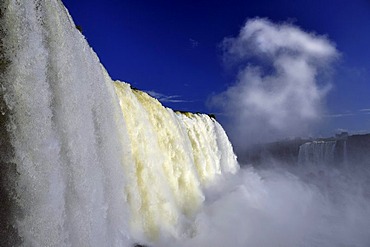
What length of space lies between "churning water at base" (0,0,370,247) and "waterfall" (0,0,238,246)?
0.04 ft

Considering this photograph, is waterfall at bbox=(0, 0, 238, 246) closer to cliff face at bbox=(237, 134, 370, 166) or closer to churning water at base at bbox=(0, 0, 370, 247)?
churning water at base at bbox=(0, 0, 370, 247)

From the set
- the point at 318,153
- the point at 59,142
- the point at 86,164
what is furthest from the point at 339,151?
the point at 59,142

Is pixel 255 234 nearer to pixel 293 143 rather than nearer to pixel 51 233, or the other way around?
pixel 51 233

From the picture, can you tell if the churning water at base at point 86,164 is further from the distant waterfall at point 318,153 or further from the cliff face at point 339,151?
the distant waterfall at point 318,153

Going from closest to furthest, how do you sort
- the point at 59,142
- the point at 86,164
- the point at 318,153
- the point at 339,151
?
1. the point at 59,142
2. the point at 86,164
3. the point at 339,151
4. the point at 318,153

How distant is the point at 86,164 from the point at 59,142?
0.86 metres

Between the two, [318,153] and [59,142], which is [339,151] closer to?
[318,153]

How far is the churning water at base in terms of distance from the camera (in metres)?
3.94

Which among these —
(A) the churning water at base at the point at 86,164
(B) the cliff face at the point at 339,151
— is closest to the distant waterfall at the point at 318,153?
(B) the cliff face at the point at 339,151

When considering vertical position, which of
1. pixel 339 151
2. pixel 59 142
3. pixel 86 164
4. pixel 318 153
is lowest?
pixel 86 164

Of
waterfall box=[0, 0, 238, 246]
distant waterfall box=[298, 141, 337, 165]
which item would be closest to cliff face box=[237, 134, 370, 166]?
distant waterfall box=[298, 141, 337, 165]

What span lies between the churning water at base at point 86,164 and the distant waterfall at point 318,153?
24.7 metres

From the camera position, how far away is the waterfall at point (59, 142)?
3.92 m

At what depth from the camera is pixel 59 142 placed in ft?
14.8
